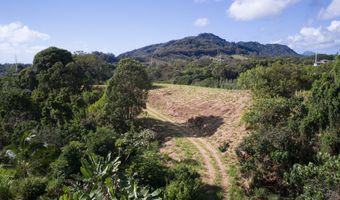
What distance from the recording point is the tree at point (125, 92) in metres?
28.5

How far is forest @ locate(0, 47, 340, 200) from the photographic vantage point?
593 inches

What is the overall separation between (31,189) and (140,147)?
23.7ft

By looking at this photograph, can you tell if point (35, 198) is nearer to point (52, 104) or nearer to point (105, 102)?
point (105, 102)

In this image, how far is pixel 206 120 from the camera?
102 feet

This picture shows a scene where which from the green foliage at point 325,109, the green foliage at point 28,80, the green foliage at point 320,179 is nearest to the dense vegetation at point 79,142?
the green foliage at point 28,80

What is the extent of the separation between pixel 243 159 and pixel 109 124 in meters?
12.3

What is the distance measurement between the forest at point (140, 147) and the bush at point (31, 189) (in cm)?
5

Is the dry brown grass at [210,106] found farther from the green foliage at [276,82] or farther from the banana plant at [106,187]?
the banana plant at [106,187]

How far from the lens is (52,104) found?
3288 cm

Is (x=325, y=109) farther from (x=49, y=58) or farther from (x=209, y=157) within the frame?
(x=49, y=58)

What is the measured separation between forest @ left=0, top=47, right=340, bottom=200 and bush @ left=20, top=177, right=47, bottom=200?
0.05m

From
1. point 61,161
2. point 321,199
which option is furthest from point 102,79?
point 321,199

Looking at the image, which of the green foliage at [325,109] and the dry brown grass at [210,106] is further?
the dry brown grass at [210,106]

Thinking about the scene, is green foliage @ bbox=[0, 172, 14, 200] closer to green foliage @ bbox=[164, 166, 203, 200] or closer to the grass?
green foliage @ bbox=[164, 166, 203, 200]
